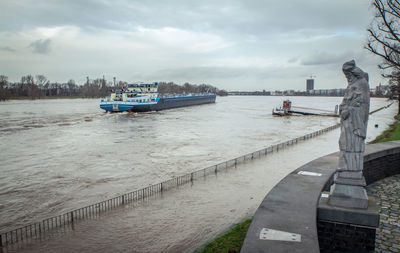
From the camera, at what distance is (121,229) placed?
39.1 feet

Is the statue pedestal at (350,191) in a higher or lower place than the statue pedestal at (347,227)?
higher

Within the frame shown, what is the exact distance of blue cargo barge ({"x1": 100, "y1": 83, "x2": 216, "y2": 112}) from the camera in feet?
242

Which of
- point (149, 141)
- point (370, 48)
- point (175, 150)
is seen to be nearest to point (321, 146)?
point (370, 48)

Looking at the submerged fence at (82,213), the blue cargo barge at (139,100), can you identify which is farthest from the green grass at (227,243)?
the blue cargo barge at (139,100)

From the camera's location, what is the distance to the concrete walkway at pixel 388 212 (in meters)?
8.58

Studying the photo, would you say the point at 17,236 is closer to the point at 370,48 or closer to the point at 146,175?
the point at 146,175

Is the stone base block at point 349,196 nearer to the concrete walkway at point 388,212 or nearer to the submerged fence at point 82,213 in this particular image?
the concrete walkway at point 388,212

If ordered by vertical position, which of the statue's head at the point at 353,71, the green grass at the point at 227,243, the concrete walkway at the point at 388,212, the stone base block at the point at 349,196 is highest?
the statue's head at the point at 353,71

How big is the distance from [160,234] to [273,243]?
591 centimetres

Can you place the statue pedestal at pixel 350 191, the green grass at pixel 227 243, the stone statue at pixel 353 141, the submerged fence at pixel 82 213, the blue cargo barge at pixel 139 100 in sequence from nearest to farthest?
the stone statue at pixel 353 141 → the statue pedestal at pixel 350 191 → the green grass at pixel 227 243 → the submerged fence at pixel 82 213 → the blue cargo barge at pixel 139 100

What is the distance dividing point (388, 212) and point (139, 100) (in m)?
73.3

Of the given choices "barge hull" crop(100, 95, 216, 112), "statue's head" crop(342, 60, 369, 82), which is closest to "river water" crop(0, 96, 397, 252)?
"statue's head" crop(342, 60, 369, 82)

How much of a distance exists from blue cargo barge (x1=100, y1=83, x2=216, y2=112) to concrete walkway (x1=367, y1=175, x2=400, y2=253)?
66943 mm

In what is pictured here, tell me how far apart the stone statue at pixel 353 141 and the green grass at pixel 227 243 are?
11.2 ft
